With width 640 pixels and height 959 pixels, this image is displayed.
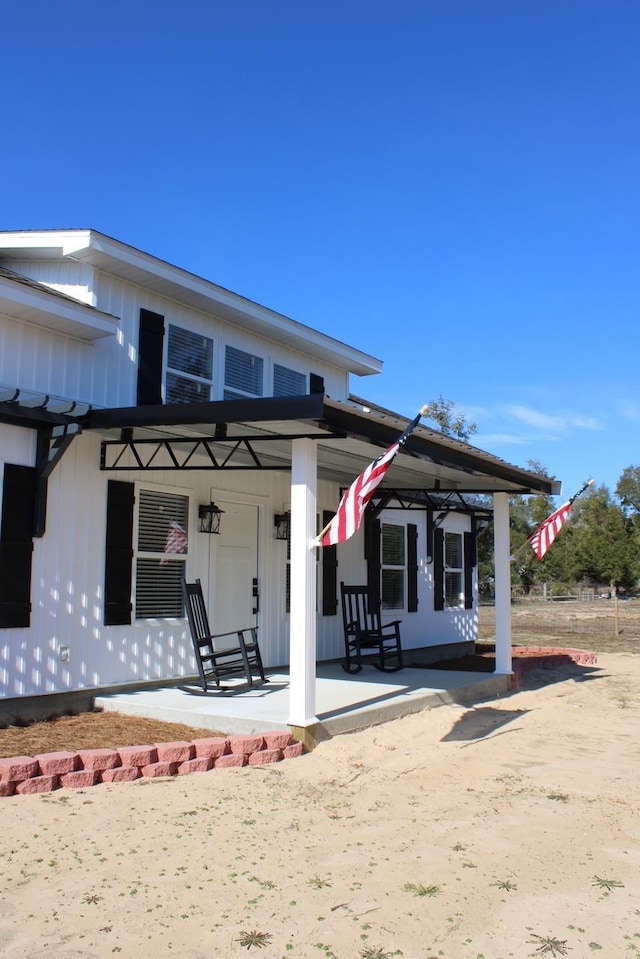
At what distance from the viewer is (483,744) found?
6824mm

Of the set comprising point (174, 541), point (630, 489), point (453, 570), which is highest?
point (630, 489)

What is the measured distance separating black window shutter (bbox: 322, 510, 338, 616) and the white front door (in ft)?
4.57

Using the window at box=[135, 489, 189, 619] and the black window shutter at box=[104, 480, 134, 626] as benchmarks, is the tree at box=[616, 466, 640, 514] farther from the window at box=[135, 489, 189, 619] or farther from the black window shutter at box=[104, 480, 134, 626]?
the black window shutter at box=[104, 480, 134, 626]

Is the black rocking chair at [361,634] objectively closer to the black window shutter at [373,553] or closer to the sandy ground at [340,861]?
the black window shutter at [373,553]

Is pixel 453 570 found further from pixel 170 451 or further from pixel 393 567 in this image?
pixel 170 451

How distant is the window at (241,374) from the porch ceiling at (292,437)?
36.7 inches

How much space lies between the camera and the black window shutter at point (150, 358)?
325 inches

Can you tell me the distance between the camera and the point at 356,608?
10.4 metres

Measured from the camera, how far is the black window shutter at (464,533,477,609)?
14.8 metres

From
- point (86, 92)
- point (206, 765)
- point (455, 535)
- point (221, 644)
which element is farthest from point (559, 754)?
point (86, 92)

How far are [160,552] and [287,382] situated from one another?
342 centimetres

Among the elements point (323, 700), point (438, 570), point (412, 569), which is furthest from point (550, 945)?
point (438, 570)

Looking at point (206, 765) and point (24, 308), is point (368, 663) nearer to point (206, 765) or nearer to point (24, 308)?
point (206, 765)

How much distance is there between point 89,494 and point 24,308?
5.90 feet
